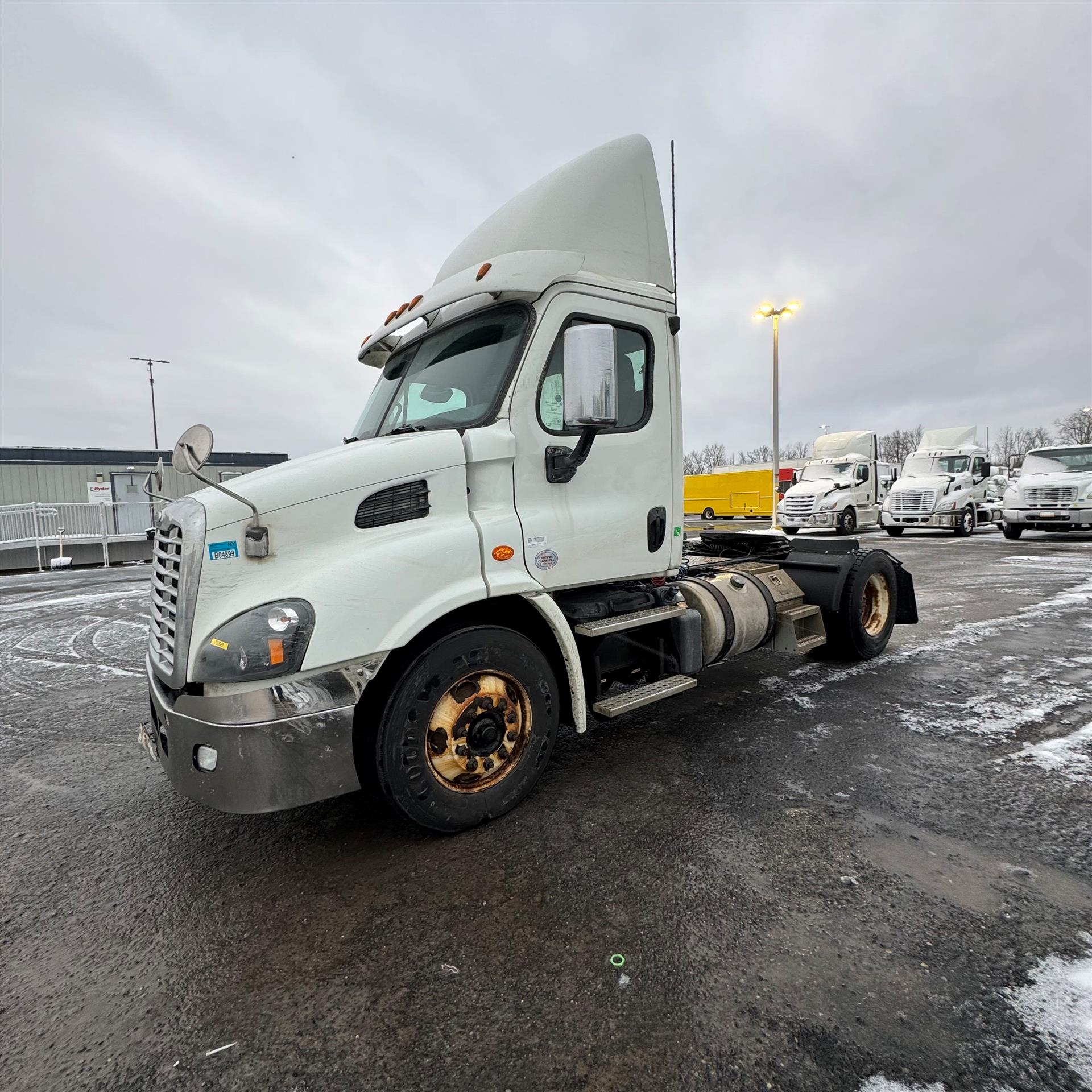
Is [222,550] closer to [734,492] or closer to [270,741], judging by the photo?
[270,741]

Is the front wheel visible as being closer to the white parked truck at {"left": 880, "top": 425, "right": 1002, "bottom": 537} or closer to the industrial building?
the white parked truck at {"left": 880, "top": 425, "right": 1002, "bottom": 537}

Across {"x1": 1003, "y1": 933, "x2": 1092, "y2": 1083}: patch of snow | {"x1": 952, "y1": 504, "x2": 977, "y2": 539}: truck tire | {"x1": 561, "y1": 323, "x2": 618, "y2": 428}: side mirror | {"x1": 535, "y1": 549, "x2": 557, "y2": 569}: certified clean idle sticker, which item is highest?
{"x1": 561, "y1": 323, "x2": 618, "y2": 428}: side mirror

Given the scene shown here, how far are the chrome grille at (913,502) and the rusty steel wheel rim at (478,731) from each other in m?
22.1

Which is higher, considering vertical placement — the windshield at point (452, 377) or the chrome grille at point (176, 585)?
the windshield at point (452, 377)

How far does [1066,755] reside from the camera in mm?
3721

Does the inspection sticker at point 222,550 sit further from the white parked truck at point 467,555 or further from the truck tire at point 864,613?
the truck tire at point 864,613

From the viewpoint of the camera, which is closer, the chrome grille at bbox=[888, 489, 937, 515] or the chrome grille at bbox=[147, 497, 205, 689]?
the chrome grille at bbox=[147, 497, 205, 689]

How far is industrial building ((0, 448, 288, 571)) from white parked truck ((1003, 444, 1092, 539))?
839 inches

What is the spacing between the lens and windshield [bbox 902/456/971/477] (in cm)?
2155

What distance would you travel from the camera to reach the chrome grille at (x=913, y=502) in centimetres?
2075

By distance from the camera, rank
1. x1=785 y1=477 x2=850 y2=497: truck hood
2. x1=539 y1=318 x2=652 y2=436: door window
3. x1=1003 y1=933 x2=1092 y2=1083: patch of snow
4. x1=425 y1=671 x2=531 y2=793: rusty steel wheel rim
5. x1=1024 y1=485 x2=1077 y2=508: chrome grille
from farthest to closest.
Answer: x1=785 y1=477 x2=850 y2=497: truck hood → x1=1024 y1=485 x2=1077 y2=508: chrome grille → x1=539 y1=318 x2=652 y2=436: door window → x1=425 y1=671 x2=531 y2=793: rusty steel wheel rim → x1=1003 y1=933 x2=1092 y2=1083: patch of snow

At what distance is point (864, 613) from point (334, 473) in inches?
210

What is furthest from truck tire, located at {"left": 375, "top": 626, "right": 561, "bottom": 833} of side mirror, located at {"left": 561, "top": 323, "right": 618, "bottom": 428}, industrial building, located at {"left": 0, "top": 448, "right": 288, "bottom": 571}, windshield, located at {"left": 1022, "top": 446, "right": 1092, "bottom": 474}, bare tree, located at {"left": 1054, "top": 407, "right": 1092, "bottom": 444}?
bare tree, located at {"left": 1054, "top": 407, "right": 1092, "bottom": 444}

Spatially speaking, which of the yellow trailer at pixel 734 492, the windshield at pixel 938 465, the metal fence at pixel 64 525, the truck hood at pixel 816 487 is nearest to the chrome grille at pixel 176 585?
the metal fence at pixel 64 525
